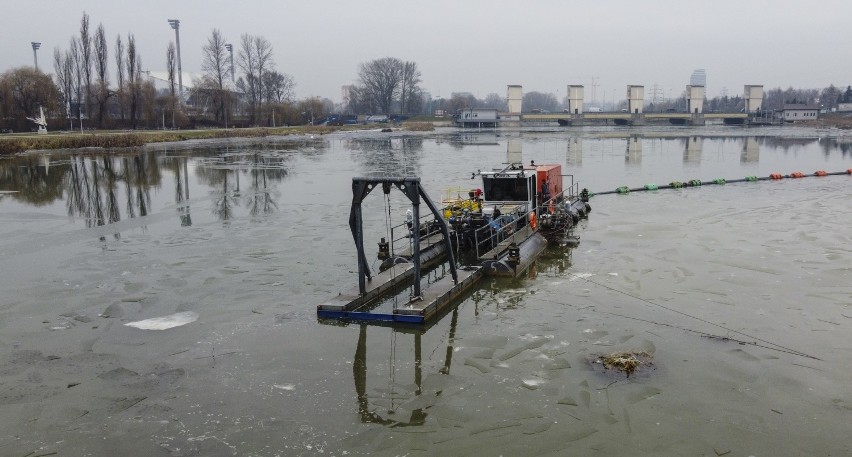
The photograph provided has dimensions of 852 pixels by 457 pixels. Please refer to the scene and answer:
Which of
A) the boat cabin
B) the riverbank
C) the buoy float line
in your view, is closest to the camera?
the boat cabin

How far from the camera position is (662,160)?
5975 centimetres

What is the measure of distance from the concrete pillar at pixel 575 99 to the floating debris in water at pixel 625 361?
165 m

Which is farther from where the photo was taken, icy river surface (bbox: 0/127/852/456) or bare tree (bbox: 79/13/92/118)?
bare tree (bbox: 79/13/92/118)

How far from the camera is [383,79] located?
6752 inches

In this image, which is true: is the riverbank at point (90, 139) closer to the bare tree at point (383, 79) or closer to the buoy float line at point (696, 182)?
the buoy float line at point (696, 182)

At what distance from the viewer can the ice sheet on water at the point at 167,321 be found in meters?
14.4

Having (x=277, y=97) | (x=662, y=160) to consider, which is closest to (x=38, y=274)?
(x=662, y=160)

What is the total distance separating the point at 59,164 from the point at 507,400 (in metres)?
50.6

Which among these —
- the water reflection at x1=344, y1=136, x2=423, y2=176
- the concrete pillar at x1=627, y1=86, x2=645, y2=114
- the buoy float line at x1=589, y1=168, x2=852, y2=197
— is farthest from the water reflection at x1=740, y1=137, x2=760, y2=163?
the concrete pillar at x1=627, y1=86, x2=645, y2=114

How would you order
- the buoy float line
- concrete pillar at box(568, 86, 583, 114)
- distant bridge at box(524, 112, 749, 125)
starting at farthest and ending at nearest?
1. concrete pillar at box(568, 86, 583, 114)
2. distant bridge at box(524, 112, 749, 125)
3. the buoy float line

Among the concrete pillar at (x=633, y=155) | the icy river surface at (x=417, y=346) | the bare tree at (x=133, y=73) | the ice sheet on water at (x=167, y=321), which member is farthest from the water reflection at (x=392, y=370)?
the bare tree at (x=133, y=73)

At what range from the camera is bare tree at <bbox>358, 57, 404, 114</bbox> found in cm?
17150

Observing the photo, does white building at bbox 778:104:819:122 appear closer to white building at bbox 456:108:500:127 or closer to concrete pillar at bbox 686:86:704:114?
concrete pillar at bbox 686:86:704:114

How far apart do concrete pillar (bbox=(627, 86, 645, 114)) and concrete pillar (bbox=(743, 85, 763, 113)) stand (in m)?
28.4
